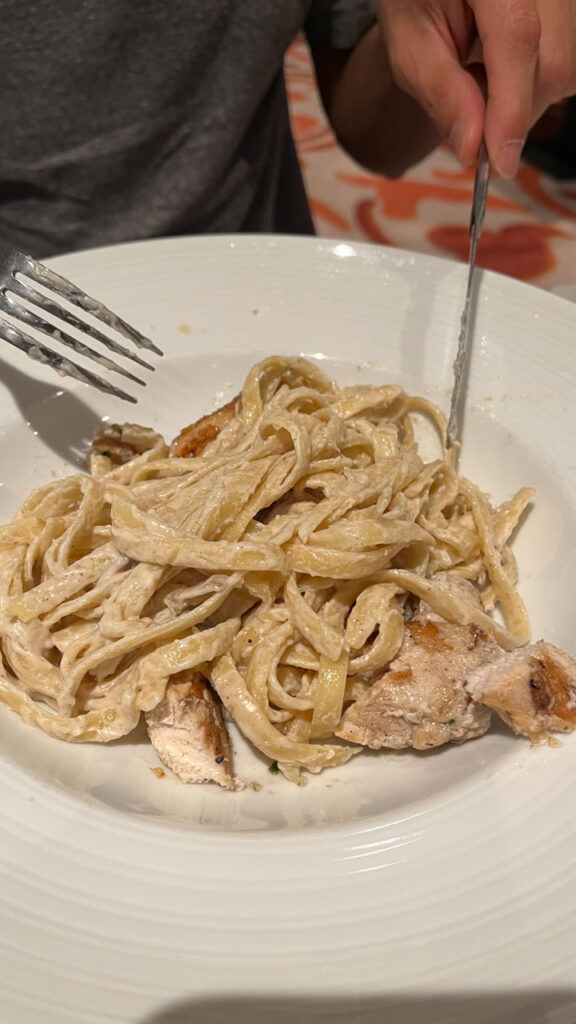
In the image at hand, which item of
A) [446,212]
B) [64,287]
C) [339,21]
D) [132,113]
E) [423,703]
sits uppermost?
[339,21]

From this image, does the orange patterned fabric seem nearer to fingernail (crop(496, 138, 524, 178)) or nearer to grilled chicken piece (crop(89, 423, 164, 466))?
fingernail (crop(496, 138, 524, 178))

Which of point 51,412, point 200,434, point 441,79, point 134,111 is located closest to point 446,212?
point 134,111

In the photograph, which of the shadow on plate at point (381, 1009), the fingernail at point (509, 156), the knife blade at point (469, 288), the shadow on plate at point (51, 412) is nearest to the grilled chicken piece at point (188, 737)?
the shadow on plate at point (381, 1009)

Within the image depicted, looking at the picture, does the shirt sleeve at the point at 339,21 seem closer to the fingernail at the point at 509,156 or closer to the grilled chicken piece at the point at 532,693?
the fingernail at the point at 509,156

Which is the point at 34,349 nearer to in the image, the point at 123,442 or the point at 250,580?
the point at 123,442

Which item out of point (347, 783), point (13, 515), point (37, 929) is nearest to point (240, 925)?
point (37, 929)
